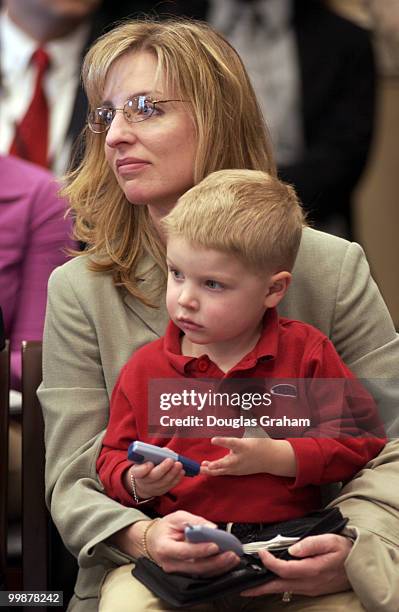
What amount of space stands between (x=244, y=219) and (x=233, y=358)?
0.82 feet

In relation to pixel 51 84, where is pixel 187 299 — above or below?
above

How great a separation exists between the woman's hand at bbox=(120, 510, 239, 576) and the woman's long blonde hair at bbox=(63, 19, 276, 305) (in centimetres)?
54

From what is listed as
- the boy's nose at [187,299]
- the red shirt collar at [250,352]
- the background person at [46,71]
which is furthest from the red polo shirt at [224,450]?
the background person at [46,71]

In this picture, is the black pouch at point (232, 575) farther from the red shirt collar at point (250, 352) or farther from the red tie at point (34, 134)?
the red tie at point (34, 134)

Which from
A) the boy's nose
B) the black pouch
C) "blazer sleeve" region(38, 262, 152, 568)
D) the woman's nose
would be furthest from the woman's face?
the black pouch

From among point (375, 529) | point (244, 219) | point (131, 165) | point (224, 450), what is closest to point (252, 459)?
point (224, 450)

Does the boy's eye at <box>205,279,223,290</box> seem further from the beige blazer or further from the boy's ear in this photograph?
the beige blazer

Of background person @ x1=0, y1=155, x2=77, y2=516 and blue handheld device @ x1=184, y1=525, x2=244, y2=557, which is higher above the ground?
blue handheld device @ x1=184, y1=525, x2=244, y2=557

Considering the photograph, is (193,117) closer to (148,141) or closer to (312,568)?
(148,141)

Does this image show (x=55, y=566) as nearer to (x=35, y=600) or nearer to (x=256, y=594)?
(x=35, y=600)

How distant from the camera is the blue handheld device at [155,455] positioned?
7.09 ft

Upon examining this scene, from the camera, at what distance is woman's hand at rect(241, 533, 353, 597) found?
7.27 feet

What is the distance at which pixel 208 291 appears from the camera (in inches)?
90.6

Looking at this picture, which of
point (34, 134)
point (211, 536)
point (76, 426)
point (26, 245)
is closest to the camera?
point (211, 536)
